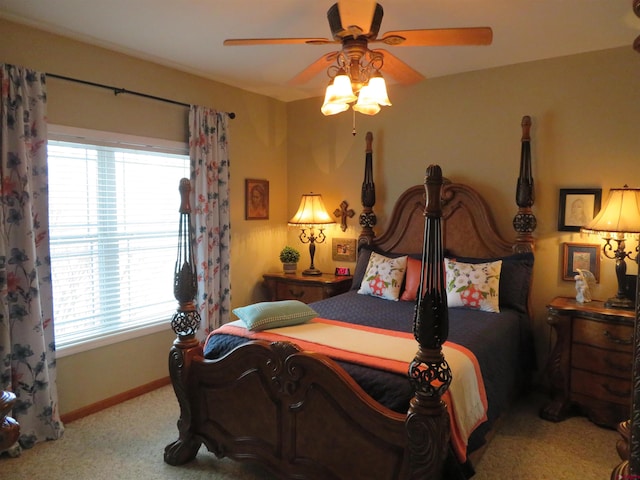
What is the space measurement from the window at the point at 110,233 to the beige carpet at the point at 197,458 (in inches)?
25.3

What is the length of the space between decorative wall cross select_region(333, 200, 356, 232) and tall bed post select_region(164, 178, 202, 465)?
2.15m

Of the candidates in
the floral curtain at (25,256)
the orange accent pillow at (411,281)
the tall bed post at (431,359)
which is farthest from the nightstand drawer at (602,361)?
the floral curtain at (25,256)

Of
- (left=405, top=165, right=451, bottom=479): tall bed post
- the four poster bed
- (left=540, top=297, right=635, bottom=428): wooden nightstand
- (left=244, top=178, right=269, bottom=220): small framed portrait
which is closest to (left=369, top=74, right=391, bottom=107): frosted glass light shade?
the four poster bed

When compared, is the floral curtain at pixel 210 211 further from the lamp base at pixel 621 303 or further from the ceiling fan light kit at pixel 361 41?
the lamp base at pixel 621 303

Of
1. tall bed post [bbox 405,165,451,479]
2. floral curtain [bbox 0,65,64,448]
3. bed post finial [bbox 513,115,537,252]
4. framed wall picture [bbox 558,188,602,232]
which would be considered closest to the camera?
tall bed post [bbox 405,165,451,479]

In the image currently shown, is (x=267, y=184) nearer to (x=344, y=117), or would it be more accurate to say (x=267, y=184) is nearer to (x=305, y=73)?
(x=344, y=117)

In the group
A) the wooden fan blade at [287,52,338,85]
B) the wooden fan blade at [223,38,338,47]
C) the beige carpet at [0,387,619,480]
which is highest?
the wooden fan blade at [223,38,338,47]

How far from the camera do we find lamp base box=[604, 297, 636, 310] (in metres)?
2.99

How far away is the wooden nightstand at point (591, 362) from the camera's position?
2910mm

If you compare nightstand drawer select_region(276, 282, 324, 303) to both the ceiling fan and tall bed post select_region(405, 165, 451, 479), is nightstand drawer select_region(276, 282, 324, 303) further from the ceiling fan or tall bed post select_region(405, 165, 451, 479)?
tall bed post select_region(405, 165, 451, 479)

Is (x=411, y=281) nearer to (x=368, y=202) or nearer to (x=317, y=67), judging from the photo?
(x=368, y=202)

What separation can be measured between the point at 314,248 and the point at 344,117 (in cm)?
134

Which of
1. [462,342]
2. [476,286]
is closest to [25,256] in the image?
[462,342]

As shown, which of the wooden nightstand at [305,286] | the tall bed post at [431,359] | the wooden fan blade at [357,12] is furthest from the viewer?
the wooden nightstand at [305,286]
